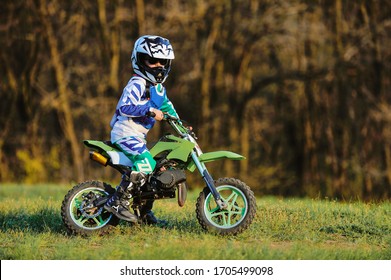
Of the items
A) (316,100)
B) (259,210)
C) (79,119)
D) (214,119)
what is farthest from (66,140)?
(259,210)

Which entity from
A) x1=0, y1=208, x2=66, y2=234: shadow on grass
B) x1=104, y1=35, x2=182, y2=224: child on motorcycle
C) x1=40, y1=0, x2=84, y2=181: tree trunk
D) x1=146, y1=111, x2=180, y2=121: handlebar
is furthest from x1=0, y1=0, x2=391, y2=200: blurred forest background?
x1=146, y1=111, x2=180, y2=121: handlebar

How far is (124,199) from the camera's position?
366 inches

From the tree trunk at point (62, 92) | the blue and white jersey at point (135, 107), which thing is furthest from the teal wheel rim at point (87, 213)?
the tree trunk at point (62, 92)

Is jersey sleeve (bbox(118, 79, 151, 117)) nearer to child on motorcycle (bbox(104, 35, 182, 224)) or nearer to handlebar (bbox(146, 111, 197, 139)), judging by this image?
child on motorcycle (bbox(104, 35, 182, 224))

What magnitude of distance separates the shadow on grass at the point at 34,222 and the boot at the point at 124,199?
81cm

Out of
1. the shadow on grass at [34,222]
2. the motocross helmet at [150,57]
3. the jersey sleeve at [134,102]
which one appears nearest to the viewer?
the jersey sleeve at [134,102]

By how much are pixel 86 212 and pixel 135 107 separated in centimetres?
133

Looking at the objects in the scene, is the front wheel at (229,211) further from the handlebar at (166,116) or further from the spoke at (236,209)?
the handlebar at (166,116)

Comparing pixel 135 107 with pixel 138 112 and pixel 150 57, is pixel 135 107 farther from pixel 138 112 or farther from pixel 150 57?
pixel 150 57

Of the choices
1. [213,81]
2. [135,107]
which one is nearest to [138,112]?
[135,107]

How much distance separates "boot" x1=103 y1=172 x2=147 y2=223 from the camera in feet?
30.2

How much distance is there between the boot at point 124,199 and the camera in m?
9.21

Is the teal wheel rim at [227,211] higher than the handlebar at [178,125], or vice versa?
the handlebar at [178,125]

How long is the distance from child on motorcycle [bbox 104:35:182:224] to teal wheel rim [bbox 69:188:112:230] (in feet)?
0.73
